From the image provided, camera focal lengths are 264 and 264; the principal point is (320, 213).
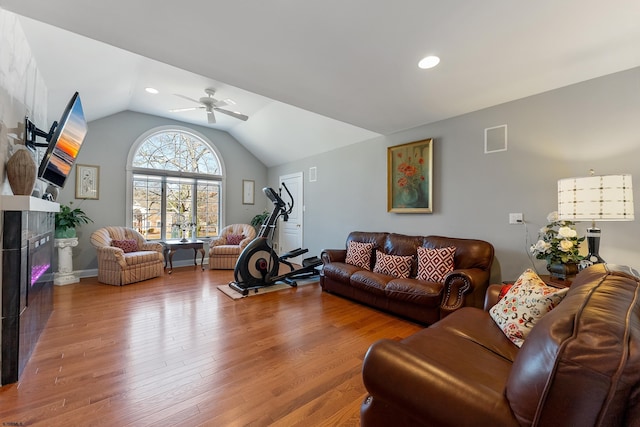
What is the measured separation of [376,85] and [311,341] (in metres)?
2.53

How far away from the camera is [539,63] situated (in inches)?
87.4

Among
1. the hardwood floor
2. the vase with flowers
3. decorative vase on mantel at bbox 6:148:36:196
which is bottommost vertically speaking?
the hardwood floor

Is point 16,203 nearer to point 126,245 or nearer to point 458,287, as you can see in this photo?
point 126,245

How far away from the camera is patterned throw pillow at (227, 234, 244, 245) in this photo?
586cm

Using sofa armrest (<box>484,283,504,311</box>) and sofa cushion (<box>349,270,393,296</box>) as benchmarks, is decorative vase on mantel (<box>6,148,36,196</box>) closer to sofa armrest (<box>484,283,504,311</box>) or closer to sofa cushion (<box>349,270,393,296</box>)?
sofa cushion (<box>349,270,393,296</box>)

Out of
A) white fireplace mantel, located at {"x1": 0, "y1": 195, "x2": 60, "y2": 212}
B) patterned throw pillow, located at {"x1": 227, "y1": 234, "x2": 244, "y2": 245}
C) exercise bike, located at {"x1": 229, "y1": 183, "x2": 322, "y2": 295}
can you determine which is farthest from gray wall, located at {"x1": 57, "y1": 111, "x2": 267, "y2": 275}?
white fireplace mantel, located at {"x1": 0, "y1": 195, "x2": 60, "y2": 212}

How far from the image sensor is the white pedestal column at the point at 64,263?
13.9 feet

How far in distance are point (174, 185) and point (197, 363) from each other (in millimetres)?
4866

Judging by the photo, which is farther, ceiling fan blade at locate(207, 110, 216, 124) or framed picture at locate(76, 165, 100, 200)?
framed picture at locate(76, 165, 100, 200)

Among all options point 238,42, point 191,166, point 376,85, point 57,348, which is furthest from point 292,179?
point 57,348

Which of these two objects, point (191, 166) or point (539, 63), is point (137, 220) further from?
point (539, 63)

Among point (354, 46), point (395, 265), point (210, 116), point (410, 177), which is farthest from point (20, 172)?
point (410, 177)

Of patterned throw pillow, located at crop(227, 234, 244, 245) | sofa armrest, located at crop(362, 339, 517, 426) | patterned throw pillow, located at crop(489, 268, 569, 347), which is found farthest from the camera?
patterned throw pillow, located at crop(227, 234, 244, 245)

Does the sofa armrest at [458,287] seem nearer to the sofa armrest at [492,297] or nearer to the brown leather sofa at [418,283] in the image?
the brown leather sofa at [418,283]
